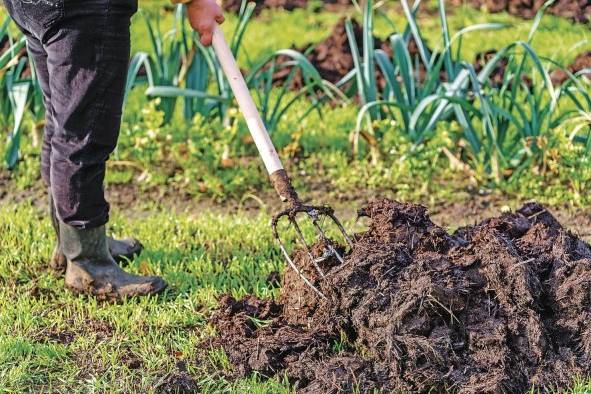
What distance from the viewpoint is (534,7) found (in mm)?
7535

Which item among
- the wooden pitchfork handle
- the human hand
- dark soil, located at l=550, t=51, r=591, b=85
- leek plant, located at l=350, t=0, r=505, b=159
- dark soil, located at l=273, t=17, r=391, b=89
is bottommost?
dark soil, located at l=550, t=51, r=591, b=85

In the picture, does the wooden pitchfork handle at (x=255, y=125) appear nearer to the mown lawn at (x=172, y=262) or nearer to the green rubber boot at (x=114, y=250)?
the mown lawn at (x=172, y=262)

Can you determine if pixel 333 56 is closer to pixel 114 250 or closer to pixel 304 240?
pixel 114 250

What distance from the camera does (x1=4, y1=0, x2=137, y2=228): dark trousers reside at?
11.3 feet

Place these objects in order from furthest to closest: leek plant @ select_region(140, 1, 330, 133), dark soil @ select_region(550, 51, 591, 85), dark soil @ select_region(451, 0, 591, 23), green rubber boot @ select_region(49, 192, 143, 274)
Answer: dark soil @ select_region(451, 0, 591, 23)
dark soil @ select_region(550, 51, 591, 85)
leek plant @ select_region(140, 1, 330, 133)
green rubber boot @ select_region(49, 192, 143, 274)

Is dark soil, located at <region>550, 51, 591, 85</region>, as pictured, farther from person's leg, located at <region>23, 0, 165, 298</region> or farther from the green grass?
person's leg, located at <region>23, 0, 165, 298</region>

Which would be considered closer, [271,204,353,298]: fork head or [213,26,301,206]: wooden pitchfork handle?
[271,204,353,298]: fork head

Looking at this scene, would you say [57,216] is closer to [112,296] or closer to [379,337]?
[112,296]

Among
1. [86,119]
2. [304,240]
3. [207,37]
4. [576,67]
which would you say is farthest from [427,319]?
[576,67]

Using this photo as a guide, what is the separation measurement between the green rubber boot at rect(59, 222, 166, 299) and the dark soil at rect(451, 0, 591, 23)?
4.08 metres

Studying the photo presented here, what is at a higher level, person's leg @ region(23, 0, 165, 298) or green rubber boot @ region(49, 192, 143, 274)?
person's leg @ region(23, 0, 165, 298)

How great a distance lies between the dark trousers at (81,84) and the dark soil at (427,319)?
71 cm

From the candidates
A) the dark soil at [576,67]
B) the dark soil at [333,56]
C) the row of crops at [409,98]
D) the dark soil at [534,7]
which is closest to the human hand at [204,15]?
the row of crops at [409,98]

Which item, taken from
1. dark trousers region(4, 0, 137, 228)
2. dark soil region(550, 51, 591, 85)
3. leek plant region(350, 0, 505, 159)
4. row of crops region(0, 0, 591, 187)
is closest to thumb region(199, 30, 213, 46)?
dark trousers region(4, 0, 137, 228)
